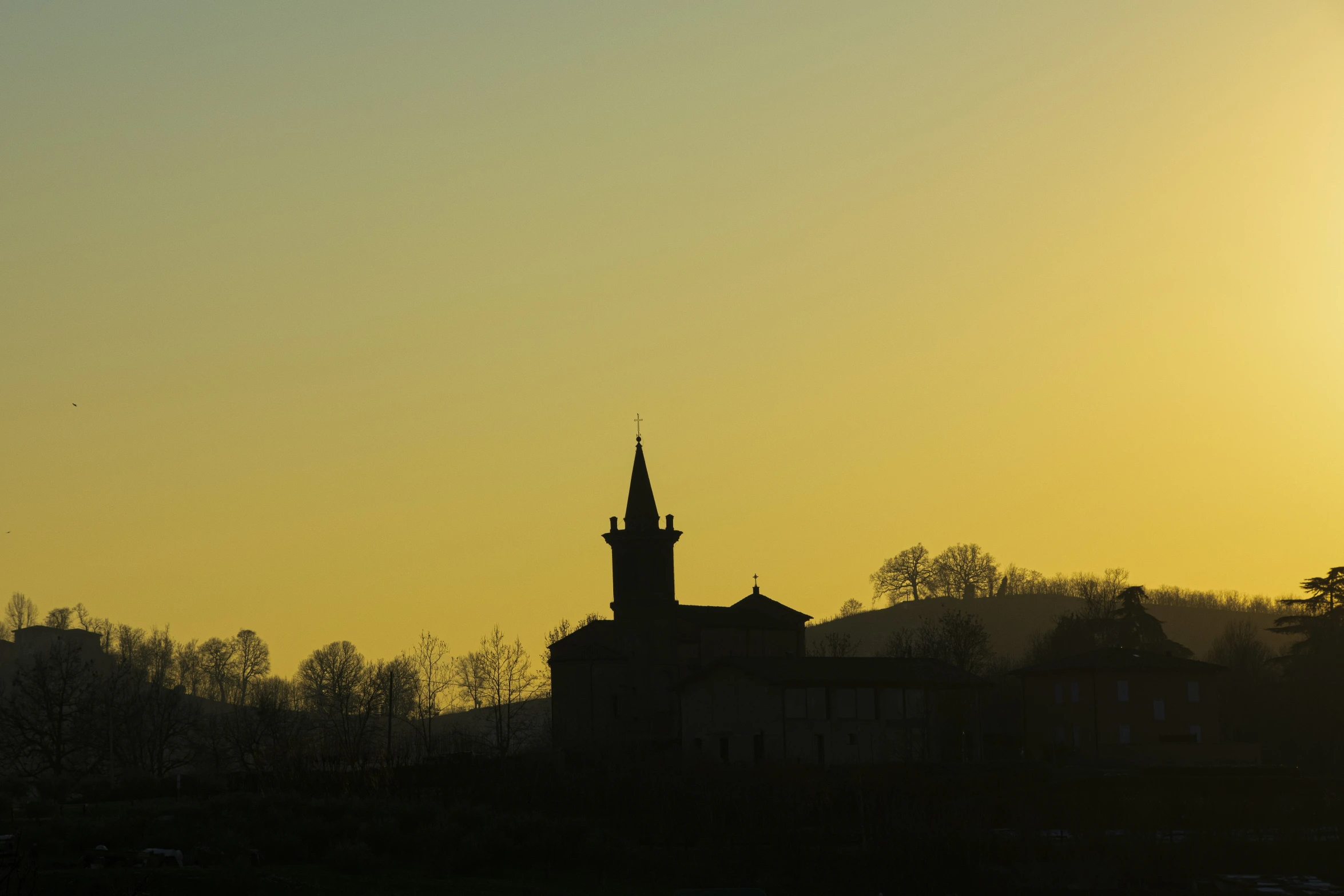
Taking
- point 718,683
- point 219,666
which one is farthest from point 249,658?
point 718,683

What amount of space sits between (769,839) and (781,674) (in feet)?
94.9

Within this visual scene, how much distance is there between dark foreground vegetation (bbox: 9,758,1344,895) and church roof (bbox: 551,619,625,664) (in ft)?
82.5

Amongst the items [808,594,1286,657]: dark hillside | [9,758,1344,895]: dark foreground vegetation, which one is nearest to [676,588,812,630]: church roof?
[9,758,1344,895]: dark foreground vegetation

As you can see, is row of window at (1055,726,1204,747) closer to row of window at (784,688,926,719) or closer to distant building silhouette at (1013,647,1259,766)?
distant building silhouette at (1013,647,1259,766)

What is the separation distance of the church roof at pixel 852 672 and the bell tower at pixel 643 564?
26.6 feet

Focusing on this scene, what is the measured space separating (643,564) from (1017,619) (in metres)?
96.3

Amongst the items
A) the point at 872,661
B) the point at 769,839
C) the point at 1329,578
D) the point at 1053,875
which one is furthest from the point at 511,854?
the point at 1329,578

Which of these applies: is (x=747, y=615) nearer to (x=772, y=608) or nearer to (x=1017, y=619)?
(x=772, y=608)

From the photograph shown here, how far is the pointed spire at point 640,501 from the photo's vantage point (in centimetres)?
9219

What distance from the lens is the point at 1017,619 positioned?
7003 inches

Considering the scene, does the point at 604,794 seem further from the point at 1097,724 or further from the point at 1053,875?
the point at 1097,724

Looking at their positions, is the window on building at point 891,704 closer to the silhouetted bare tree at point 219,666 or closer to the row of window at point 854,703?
the row of window at point 854,703

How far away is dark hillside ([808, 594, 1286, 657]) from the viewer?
171875 millimetres

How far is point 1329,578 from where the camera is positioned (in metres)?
97.9
